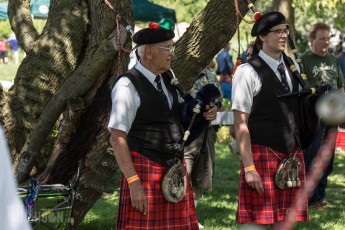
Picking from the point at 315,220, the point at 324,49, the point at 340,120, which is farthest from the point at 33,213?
the point at 324,49

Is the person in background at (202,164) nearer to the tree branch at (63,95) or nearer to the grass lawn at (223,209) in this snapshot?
the grass lawn at (223,209)

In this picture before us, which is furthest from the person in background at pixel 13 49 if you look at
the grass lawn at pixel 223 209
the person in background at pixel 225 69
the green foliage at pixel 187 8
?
the grass lawn at pixel 223 209

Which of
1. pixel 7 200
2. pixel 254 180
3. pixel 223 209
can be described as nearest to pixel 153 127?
pixel 254 180

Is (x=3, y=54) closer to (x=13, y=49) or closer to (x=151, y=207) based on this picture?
(x=13, y=49)

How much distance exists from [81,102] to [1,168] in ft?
14.7

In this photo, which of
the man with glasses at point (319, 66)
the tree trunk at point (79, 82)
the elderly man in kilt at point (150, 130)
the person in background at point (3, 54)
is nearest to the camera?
the elderly man in kilt at point (150, 130)

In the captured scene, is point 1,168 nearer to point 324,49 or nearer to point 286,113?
point 286,113

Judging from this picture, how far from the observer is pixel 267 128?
4492mm

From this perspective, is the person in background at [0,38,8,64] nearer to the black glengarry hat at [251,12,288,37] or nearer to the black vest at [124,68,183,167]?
the black glengarry hat at [251,12,288,37]

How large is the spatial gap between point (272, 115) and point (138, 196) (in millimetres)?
980

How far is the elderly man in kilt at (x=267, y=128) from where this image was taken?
14.5 ft

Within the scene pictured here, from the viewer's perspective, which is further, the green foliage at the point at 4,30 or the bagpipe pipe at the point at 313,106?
the green foliage at the point at 4,30

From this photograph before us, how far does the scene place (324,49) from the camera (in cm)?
750

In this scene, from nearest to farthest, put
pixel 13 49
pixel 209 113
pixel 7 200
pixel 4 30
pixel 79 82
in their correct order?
1. pixel 7 200
2. pixel 209 113
3. pixel 79 82
4. pixel 13 49
5. pixel 4 30
